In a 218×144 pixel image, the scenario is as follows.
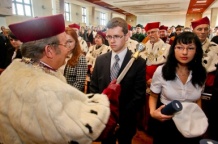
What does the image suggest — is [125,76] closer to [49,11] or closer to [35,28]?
[35,28]

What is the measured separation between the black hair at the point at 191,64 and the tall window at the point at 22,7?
11.0m

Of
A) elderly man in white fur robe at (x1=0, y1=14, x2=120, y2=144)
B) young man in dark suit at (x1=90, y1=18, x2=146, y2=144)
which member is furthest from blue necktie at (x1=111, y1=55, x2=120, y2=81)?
elderly man in white fur robe at (x1=0, y1=14, x2=120, y2=144)

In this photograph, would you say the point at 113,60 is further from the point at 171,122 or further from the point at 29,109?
the point at 29,109

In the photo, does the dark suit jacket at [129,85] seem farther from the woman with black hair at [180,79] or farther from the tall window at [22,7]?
the tall window at [22,7]

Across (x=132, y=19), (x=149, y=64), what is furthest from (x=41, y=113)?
(x=132, y=19)

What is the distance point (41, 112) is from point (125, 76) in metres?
0.92

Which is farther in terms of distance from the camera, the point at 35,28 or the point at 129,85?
the point at 129,85

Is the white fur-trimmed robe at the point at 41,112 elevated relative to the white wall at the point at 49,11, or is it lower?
lower

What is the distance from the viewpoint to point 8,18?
8.93 metres

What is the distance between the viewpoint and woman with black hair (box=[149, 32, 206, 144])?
141cm

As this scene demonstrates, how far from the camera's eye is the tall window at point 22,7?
10212mm

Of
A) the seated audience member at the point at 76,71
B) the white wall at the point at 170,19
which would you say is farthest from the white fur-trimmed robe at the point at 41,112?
the white wall at the point at 170,19

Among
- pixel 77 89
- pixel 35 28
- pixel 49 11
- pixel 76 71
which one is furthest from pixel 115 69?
pixel 49 11

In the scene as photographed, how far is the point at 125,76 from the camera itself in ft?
5.06
